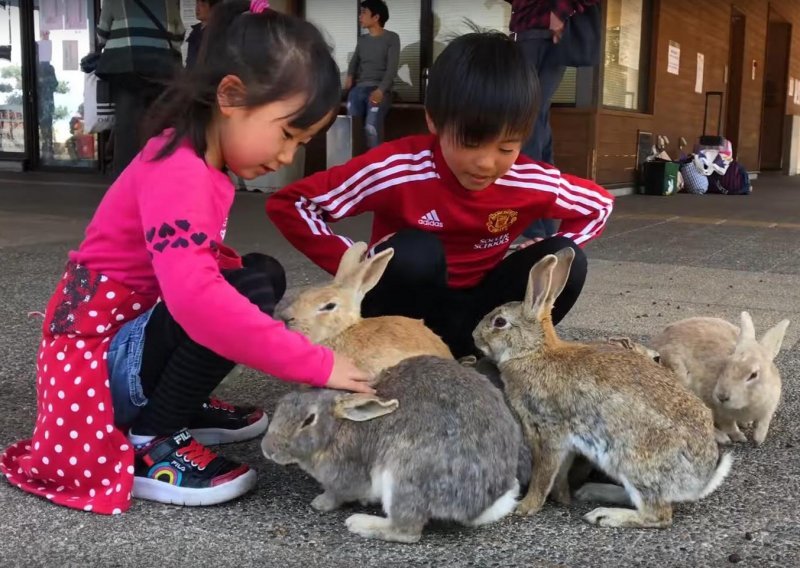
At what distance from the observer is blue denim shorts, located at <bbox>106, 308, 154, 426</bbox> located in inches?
79.6

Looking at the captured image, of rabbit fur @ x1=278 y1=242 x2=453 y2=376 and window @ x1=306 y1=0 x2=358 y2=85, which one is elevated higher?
window @ x1=306 y1=0 x2=358 y2=85

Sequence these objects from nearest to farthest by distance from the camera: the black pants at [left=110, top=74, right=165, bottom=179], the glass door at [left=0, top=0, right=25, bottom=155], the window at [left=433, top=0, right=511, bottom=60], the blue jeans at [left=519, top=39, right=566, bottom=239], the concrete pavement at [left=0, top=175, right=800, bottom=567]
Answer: the concrete pavement at [left=0, top=175, right=800, bottom=567] < the black pants at [left=110, top=74, right=165, bottom=179] < the blue jeans at [left=519, top=39, right=566, bottom=239] < the window at [left=433, top=0, right=511, bottom=60] < the glass door at [left=0, top=0, right=25, bottom=155]

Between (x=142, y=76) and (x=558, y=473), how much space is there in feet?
13.0

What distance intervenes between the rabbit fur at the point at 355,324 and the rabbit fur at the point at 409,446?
15 cm

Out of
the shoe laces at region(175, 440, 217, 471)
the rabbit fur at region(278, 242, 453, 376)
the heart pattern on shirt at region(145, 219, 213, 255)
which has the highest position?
the heart pattern on shirt at region(145, 219, 213, 255)

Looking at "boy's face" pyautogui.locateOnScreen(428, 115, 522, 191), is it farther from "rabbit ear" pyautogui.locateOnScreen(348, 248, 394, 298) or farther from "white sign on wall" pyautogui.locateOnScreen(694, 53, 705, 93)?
"white sign on wall" pyautogui.locateOnScreen(694, 53, 705, 93)

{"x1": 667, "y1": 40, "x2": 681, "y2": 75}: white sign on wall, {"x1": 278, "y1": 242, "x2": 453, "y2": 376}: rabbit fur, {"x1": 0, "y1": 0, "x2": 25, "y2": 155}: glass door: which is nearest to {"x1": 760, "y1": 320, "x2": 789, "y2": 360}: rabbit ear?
{"x1": 278, "y1": 242, "x2": 453, "y2": 376}: rabbit fur

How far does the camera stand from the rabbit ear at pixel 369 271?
7.31 feet

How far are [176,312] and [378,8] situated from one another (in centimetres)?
803

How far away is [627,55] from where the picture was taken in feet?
36.8

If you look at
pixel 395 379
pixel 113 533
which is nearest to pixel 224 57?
pixel 395 379

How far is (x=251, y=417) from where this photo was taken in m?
2.51

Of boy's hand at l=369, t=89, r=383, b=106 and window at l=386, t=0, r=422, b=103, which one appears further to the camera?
window at l=386, t=0, r=422, b=103

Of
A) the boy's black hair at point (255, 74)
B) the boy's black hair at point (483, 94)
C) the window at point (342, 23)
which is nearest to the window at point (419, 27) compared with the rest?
the window at point (342, 23)
